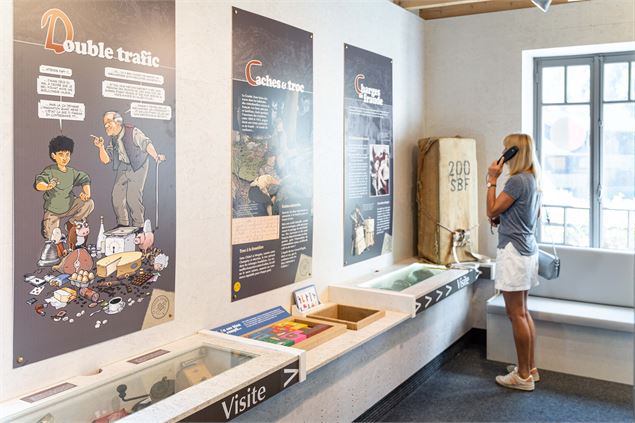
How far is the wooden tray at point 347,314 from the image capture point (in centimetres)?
347

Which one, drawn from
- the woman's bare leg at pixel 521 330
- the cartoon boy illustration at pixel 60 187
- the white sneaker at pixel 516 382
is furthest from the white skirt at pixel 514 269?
the cartoon boy illustration at pixel 60 187

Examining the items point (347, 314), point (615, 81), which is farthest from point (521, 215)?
point (615, 81)

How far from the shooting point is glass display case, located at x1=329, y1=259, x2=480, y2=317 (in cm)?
367

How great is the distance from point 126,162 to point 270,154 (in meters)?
0.99

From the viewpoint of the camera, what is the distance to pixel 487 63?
517cm

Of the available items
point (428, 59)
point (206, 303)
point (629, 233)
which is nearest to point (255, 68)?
point (206, 303)

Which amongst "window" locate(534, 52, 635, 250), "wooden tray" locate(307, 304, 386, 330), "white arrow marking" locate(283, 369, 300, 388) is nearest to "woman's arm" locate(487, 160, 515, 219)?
"wooden tray" locate(307, 304, 386, 330)

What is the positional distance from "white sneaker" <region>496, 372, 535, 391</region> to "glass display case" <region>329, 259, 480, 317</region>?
0.71 m

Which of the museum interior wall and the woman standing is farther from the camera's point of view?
the woman standing

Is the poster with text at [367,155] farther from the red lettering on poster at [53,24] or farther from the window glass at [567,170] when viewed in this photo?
the red lettering on poster at [53,24]

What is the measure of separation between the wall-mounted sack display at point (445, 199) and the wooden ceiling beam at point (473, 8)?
1258mm

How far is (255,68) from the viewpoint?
10.3 feet

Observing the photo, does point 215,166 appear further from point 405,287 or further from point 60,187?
point 405,287

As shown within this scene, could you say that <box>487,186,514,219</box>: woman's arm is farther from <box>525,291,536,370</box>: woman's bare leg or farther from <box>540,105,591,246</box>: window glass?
<box>540,105,591,246</box>: window glass
